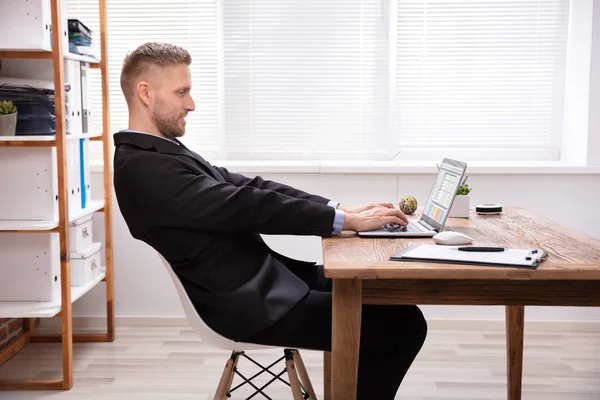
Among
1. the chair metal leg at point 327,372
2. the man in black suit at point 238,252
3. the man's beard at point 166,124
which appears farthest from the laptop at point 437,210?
the man's beard at point 166,124

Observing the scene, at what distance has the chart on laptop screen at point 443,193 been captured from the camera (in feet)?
7.31

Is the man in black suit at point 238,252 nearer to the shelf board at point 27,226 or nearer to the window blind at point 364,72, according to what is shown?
the shelf board at point 27,226

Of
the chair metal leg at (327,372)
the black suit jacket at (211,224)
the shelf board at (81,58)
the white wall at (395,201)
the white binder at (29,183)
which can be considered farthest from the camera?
the white wall at (395,201)

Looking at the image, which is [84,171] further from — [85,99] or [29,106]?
[29,106]

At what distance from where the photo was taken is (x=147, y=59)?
2184 mm

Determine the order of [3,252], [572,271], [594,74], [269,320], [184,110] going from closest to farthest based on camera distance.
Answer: [572,271], [269,320], [184,110], [3,252], [594,74]

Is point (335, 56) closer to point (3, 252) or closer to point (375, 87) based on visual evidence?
point (375, 87)

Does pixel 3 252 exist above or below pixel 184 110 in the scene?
below

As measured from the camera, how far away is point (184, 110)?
2.22 metres

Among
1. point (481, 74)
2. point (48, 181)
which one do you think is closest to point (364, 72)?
point (481, 74)

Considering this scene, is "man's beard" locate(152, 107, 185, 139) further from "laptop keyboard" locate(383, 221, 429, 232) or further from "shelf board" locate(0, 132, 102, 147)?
"shelf board" locate(0, 132, 102, 147)

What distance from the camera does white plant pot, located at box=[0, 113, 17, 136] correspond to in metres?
2.81

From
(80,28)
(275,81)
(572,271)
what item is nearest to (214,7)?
(275,81)

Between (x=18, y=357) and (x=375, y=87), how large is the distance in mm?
2166
